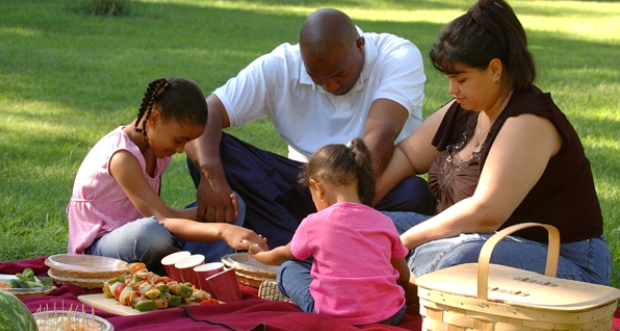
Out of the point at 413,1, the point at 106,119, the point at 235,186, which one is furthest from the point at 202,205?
the point at 413,1

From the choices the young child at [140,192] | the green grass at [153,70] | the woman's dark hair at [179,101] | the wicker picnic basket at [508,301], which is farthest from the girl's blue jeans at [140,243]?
the wicker picnic basket at [508,301]

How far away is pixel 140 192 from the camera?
398 cm

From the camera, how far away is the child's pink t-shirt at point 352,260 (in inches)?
124

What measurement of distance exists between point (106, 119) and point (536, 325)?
625cm

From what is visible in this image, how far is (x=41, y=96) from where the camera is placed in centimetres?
895

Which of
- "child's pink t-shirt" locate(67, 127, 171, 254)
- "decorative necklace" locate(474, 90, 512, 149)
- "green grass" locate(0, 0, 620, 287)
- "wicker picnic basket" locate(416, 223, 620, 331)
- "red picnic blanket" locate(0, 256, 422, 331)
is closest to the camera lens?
"wicker picnic basket" locate(416, 223, 620, 331)

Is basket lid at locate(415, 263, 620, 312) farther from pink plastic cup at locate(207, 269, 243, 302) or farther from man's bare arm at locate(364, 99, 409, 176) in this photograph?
man's bare arm at locate(364, 99, 409, 176)

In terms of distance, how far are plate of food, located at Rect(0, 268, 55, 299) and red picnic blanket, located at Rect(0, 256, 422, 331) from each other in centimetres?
4

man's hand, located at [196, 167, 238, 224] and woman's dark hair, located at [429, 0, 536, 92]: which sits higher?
woman's dark hair, located at [429, 0, 536, 92]

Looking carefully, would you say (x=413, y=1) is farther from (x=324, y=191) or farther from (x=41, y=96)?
(x=324, y=191)

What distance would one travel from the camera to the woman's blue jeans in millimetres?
3357

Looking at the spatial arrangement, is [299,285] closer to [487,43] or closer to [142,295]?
[142,295]

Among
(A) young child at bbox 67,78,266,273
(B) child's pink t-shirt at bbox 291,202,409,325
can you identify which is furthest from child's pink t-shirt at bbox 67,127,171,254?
(B) child's pink t-shirt at bbox 291,202,409,325

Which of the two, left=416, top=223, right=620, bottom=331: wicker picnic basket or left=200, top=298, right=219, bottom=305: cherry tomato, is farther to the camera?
left=200, top=298, right=219, bottom=305: cherry tomato
